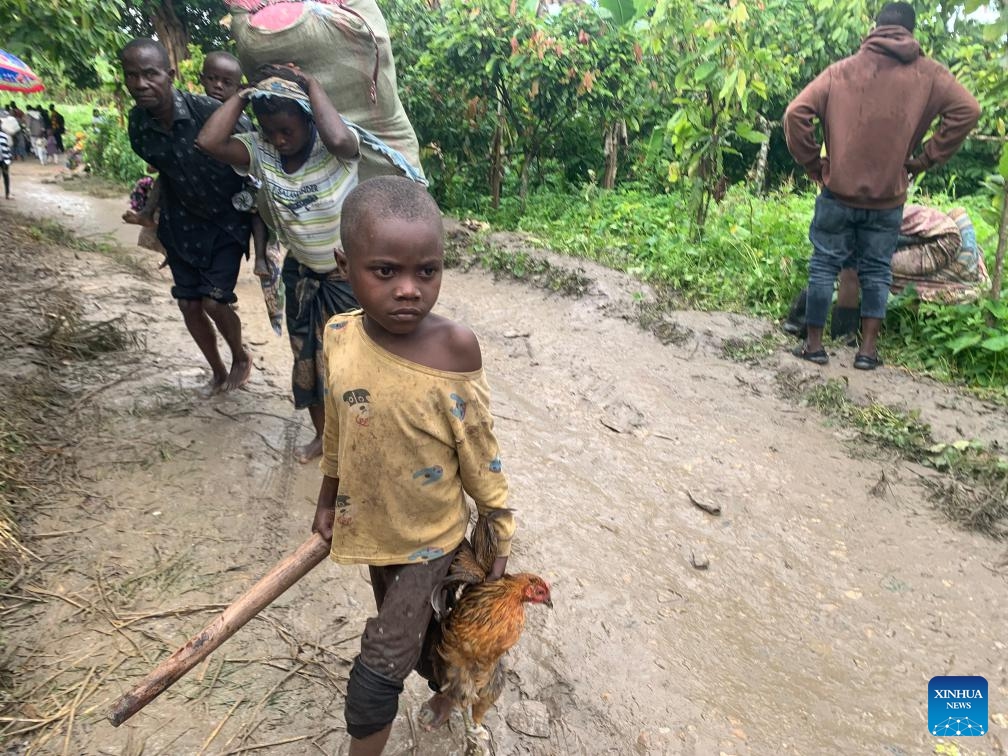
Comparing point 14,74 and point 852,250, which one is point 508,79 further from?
point 14,74

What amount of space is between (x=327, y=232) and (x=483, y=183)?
22.5 feet

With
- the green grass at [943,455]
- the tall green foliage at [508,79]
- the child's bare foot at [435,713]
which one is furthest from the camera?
the tall green foliage at [508,79]

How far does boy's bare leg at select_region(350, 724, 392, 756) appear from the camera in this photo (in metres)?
1.57

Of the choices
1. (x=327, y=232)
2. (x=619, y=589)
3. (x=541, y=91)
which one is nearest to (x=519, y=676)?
(x=619, y=589)

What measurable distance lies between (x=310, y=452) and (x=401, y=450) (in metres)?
1.84

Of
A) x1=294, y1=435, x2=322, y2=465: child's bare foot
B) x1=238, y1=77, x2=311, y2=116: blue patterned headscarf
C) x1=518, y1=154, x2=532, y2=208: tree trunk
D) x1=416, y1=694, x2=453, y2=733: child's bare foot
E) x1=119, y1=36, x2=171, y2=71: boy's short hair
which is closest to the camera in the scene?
x1=416, y1=694, x2=453, y2=733: child's bare foot

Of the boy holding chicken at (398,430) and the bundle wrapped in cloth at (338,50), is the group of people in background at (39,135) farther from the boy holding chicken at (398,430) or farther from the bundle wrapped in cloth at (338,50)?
the boy holding chicken at (398,430)

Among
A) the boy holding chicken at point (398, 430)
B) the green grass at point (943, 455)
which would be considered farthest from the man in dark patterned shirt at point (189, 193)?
the green grass at point (943, 455)

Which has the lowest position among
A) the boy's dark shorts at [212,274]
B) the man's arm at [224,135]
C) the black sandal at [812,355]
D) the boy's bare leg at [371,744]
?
the black sandal at [812,355]

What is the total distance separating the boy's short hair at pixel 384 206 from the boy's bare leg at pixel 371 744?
1.12 meters

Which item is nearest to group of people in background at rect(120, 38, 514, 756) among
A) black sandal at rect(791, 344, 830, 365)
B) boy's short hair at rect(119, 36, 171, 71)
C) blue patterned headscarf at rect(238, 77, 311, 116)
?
blue patterned headscarf at rect(238, 77, 311, 116)

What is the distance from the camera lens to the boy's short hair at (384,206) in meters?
1.38

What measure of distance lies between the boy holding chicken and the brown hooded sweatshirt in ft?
11.7

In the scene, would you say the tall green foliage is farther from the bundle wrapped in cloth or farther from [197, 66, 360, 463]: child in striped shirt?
[197, 66, 360, 463]: child in striped shirt
